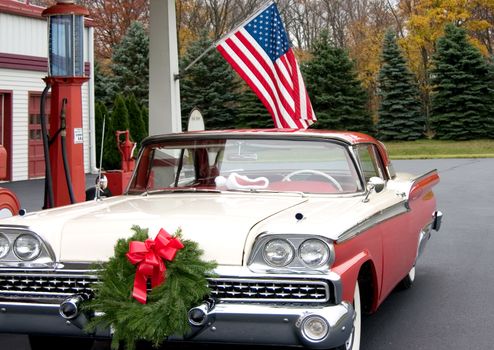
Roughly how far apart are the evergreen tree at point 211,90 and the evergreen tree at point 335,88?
4.37 metres

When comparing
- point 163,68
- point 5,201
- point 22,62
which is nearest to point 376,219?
point 5,201

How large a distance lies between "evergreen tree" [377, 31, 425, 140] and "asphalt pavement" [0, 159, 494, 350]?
29.4 m

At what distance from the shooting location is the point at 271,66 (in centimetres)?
1070

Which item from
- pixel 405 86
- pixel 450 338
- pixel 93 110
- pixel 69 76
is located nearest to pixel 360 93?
pixel 405 86

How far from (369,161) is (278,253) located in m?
2.38

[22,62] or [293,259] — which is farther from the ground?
[22,62]

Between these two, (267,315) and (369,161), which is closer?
(267,315)

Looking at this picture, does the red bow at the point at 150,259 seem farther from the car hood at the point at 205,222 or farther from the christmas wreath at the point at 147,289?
the car hood at the point at 205,222

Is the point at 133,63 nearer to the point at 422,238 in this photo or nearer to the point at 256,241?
the point at 422,238

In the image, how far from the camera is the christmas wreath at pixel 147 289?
3.81m

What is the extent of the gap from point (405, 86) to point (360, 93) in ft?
8.50

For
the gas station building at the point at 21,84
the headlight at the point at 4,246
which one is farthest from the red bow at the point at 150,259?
the gas station building at the point at 21,84

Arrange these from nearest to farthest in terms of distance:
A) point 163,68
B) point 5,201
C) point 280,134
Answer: point 280,134 → point 5,201 → point 163,68

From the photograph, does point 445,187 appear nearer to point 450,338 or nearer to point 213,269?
point 450,338
